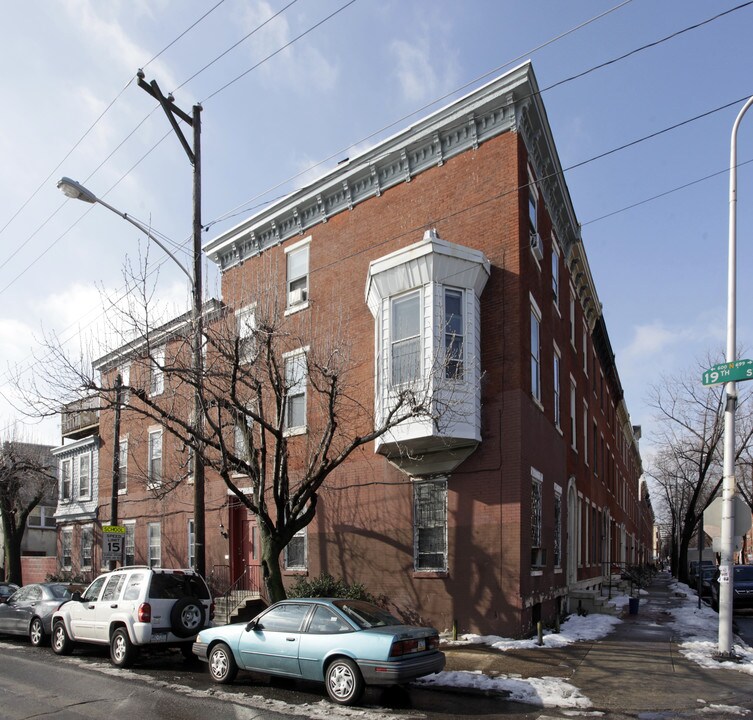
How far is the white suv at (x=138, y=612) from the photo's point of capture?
12352 mm

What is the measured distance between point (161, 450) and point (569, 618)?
46.3 feet

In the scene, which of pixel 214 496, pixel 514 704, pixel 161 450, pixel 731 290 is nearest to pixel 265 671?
pixel 514 704

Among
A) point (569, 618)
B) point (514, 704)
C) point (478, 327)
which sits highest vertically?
point (478, 327)

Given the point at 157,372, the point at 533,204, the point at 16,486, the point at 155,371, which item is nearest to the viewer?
the point at 533,204

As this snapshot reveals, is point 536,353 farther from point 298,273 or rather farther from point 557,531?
point 298,273

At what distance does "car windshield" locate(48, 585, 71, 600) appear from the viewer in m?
15.7

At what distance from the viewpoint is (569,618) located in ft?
60.1

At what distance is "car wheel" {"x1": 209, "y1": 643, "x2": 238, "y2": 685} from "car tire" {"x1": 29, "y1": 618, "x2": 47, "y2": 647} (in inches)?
246

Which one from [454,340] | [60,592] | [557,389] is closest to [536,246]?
[454,340]

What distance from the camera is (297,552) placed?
18875 millimetres

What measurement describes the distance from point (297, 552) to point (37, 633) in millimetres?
6340

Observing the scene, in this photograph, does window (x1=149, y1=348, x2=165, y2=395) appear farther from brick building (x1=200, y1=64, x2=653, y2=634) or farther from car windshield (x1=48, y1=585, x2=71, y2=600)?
car windshield (x1=48, y1=585, x2=71, y2=600)

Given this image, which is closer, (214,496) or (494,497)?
(494,497)

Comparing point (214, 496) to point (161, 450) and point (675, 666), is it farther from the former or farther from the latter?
point (675, 666)
